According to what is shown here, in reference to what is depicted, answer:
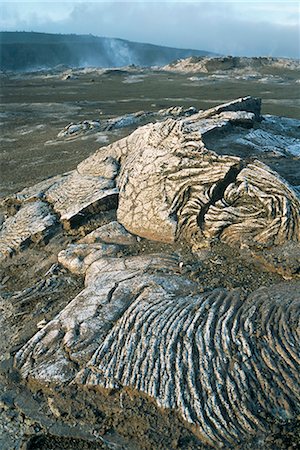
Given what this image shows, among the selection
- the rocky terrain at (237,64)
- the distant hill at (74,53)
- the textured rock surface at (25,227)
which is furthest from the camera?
the distant hill at (74,53)

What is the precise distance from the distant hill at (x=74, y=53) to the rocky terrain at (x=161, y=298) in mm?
63200

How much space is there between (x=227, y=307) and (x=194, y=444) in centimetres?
145

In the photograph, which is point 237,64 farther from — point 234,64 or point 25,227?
point 25,227

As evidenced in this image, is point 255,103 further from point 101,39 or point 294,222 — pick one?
point 101,39

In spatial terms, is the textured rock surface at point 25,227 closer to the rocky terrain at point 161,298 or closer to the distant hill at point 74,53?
the rocky terrain at point 161,298

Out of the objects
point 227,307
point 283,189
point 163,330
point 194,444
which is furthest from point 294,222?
point 194,444

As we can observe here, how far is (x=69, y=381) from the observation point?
452 cm

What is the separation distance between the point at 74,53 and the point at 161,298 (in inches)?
3298

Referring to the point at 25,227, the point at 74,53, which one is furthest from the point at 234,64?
the point at 74,53

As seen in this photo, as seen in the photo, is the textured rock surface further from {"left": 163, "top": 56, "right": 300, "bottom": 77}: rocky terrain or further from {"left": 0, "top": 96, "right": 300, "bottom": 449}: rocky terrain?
{"left": 163, "top": 56, "right": 300, "bottom": 77}: rocky terrain

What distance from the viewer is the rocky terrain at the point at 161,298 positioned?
4035mm

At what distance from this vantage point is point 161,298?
16.7 ft

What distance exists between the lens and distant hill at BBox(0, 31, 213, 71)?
69688 mm

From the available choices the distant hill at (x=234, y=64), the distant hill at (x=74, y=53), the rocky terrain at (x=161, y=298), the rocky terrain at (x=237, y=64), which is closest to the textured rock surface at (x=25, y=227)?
the rocky terrain at (x=161, y=298)
